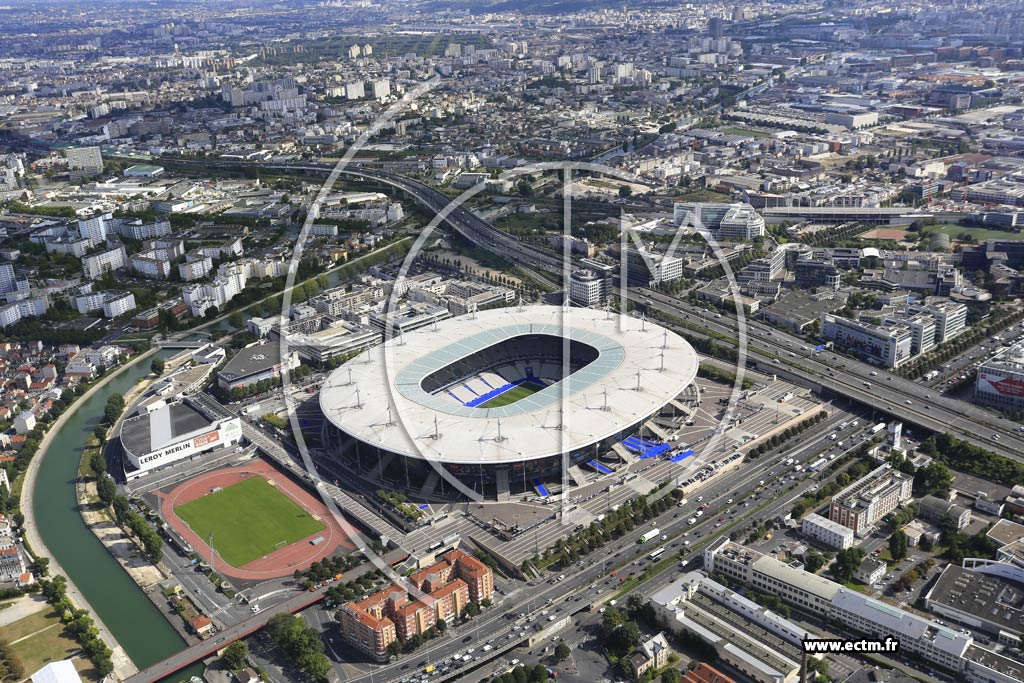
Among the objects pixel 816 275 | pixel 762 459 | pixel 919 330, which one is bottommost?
pixel 762 459

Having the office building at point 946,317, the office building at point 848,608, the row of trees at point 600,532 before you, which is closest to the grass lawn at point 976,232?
the office building at point 946,317

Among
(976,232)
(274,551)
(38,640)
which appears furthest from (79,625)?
(976,232)

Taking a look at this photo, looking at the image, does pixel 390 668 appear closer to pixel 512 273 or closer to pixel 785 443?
pixel 785 443

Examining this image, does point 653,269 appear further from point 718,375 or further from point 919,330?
point 919,330

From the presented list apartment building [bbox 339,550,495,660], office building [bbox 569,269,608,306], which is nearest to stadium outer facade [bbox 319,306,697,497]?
apartment building [bbox 339,550,495,660]

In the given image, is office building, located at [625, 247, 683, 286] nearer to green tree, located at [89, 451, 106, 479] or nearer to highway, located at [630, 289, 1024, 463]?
highway, located at [630, 289, 1024, 463]

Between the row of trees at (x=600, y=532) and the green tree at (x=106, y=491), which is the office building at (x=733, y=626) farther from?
the green tree at (x=106, y=491)

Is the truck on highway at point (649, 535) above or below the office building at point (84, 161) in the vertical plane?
below
